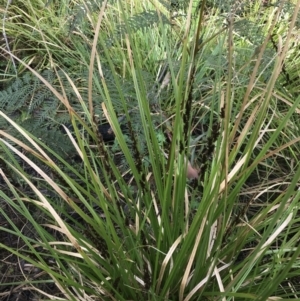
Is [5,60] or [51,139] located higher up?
[51,139]

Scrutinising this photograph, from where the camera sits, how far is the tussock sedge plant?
0.96 meters

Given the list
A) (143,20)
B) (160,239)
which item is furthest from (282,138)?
(160,239)

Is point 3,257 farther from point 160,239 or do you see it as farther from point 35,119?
point 160,239

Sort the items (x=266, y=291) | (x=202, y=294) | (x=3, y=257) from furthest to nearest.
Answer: (x=3, y=257), (x=202, y=294), (x=266, y=291)

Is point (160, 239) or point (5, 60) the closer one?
point (160, 239)

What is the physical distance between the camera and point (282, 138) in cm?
160

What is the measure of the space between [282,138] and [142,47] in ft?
2.44

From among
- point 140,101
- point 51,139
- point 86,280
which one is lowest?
point 86,280

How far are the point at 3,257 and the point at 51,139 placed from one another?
17.4 inches

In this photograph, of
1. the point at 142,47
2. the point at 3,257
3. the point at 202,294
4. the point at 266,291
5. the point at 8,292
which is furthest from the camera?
the point at 142,47

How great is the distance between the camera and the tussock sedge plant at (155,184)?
3.14ft

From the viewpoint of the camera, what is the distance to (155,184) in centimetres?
123

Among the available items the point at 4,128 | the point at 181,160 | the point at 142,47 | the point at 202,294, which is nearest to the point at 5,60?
the point at 142,47

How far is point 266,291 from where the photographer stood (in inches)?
36.5
